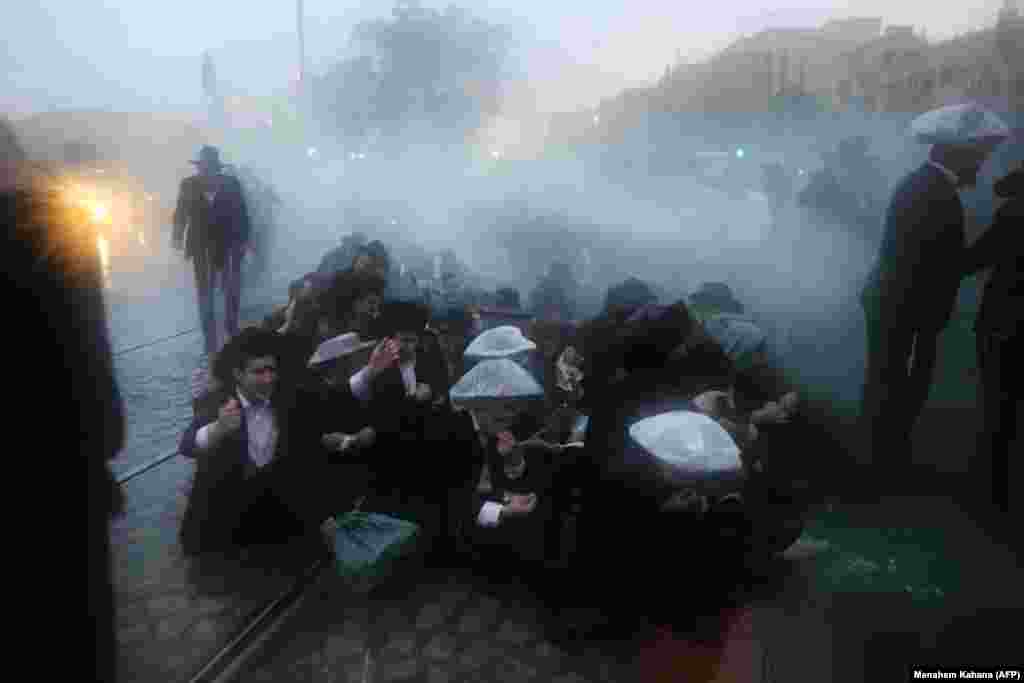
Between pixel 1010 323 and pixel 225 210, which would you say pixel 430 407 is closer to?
pixel 1010 323

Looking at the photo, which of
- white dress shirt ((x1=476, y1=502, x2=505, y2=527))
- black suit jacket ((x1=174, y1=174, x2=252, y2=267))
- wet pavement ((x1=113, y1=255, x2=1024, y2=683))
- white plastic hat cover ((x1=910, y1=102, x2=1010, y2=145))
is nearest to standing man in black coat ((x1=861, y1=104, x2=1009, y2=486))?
white plastic hat cover ((x1=910, y1=102, x2=1010, y2=145))

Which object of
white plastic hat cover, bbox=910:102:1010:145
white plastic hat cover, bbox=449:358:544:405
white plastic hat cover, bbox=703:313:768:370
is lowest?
white plastic hat cover, bbox=449:358:544:405

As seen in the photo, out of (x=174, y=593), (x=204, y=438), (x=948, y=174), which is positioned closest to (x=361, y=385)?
(x=204, y=438)

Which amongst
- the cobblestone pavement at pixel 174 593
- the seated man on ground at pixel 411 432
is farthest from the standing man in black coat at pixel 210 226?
the seated man on ground at pixel 411 432

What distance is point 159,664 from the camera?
3.18m

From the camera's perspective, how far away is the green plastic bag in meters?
3.65

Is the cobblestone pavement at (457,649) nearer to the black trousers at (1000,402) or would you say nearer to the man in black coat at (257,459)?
the man in black coat at (257,459)

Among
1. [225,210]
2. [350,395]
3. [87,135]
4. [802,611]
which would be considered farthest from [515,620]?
[87,135]

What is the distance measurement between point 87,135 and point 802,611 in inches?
1555

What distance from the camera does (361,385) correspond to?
4.59 metres

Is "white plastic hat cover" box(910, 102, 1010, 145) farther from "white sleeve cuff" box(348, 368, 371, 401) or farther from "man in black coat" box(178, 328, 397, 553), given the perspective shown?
"man in black coat" box(178, 328, 397, 553)

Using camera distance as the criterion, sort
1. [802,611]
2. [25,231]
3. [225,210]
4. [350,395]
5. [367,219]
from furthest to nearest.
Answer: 1. [367,219]
2. [225,210]
3. [350,395]
4. [802,611]
5. [25,231]

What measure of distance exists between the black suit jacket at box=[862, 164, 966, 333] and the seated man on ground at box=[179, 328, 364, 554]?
3759 mm

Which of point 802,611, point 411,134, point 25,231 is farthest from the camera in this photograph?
point 411,134
